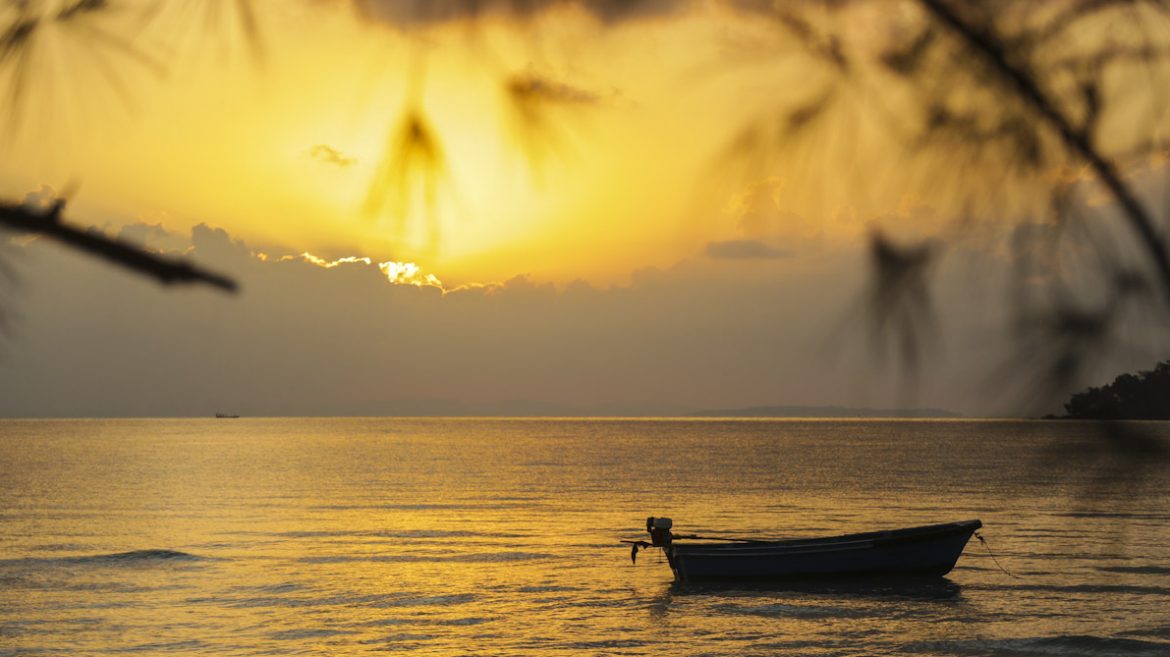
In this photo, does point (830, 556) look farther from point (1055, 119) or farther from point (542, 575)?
point (1055, 119)

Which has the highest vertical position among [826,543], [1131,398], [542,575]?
[1131,398]

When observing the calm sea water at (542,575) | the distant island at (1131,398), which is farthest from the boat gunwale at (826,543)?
the distant island at (1131,398)

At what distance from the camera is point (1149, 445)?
204 centimetres

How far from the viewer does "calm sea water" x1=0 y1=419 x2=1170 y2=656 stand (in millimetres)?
25516

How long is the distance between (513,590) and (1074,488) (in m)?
31.5

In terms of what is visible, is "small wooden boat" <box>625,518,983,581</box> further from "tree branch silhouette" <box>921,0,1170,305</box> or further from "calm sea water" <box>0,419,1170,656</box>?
"tree branch silhouette" <box>921,0,1170,305</box>

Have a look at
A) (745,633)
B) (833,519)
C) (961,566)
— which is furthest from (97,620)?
(833,519)

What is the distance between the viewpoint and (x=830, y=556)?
33.9 meters

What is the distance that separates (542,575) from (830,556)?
9212 millimetres

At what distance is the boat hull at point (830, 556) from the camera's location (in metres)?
33.6

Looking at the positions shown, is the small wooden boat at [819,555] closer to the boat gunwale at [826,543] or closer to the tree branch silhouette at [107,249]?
the boat gunwale at [826,543]

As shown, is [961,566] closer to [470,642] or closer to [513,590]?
[513,590]

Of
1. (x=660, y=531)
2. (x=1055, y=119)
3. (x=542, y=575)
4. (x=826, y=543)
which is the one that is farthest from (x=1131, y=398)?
(x=542, y=575)

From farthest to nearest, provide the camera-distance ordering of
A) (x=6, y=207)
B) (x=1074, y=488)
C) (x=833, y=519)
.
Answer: (x=833, y=519) → (x=1074, y=488) → (x=6, y=207)
